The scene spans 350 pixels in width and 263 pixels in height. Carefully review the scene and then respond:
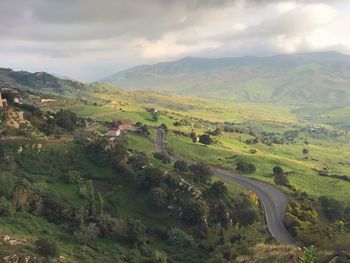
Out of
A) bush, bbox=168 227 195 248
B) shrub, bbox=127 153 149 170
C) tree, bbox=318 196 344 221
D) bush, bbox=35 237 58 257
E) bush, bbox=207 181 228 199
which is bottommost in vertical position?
tree, bbox=318 196 344 221

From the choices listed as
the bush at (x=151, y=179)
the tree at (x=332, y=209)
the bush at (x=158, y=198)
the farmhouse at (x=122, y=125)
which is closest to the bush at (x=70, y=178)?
the bush at (x=151, y=179)

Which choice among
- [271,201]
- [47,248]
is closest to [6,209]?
[47,248]

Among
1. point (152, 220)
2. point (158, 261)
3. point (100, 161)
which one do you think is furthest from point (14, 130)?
point (158, 261)

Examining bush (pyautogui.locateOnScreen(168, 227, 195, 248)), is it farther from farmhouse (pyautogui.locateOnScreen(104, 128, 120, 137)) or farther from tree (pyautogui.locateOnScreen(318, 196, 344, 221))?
farmhouse (pyautogui.locateOnScreen(104, 128, 120, 137))

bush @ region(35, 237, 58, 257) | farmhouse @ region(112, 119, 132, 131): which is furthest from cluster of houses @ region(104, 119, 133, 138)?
bush @ region(35, 237, 58, 257)

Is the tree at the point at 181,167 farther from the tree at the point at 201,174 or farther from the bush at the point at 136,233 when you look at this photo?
the bush at the point at 136,233

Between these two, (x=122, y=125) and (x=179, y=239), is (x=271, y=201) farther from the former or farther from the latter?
(x=122, y=125)

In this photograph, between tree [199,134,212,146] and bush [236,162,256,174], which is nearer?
bush [236,162,256,174]
